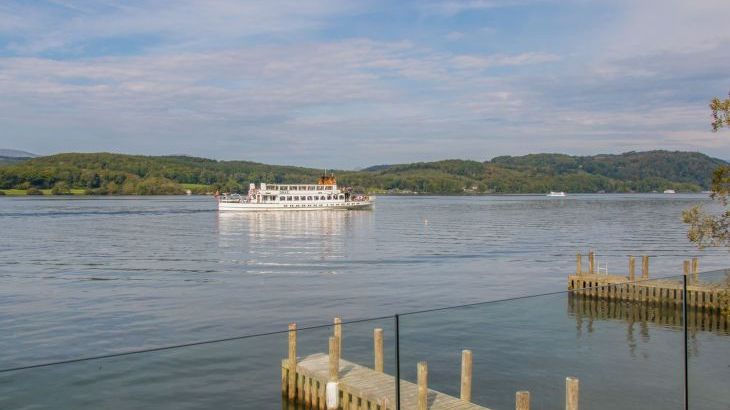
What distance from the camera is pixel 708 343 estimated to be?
73.9 ft

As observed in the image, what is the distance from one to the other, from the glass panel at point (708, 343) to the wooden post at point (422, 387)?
5771mm

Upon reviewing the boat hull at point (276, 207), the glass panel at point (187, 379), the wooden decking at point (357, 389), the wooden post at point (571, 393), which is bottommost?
the glass panel at point (187, 379)

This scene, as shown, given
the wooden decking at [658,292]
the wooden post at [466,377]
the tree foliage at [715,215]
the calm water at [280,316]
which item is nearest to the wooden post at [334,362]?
the wooden post at [466,377]

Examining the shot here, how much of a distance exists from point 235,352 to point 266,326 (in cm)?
425

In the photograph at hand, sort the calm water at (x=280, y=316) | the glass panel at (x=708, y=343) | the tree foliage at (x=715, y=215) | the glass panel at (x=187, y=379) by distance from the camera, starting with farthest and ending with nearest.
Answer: the calm water at (x=280, y=316)
the glass panel at (x=708, y=343)
the glass panel at (x=187, y=379)
the tree foliage at (x=715, y=215)

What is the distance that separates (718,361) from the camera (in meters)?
20.5

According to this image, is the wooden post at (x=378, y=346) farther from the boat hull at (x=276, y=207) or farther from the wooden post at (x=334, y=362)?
the boat hull at (x=276, y=207)

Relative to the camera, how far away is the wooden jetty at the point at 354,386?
13.4 m

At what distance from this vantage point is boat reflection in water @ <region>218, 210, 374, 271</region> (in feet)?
168

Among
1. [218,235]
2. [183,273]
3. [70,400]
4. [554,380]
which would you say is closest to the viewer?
[70,400]

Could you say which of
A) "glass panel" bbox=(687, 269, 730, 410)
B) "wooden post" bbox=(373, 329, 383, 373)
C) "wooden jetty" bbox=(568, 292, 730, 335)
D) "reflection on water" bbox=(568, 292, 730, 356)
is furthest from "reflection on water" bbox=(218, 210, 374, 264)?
"wooden post" bbox=(373, 329, 383, 373)

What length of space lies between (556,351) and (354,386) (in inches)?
352

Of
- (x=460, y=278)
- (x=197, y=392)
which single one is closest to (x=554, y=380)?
(x=197, y=392)

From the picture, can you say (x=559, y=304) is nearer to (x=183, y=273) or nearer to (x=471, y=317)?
(x=471, y=317)
